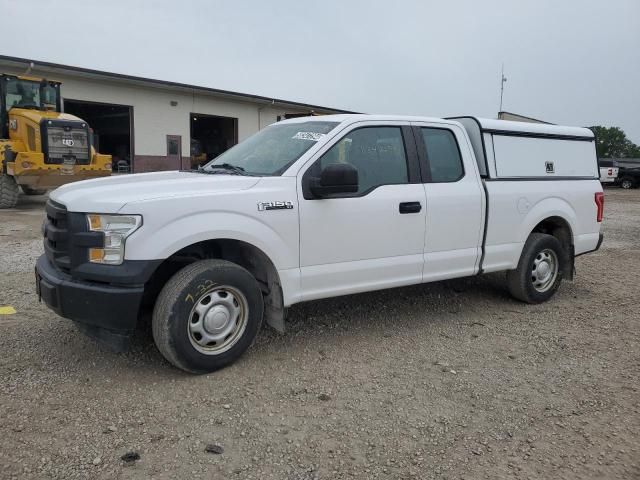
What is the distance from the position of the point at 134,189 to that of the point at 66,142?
11248 mm

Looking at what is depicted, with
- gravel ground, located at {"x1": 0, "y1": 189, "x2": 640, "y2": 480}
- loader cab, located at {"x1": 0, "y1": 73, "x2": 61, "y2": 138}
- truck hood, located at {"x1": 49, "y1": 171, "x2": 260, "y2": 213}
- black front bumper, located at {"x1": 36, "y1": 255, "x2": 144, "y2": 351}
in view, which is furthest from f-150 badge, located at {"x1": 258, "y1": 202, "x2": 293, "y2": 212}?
loader cab, located at {"x1": 0, "y1": 73, "x2": 61, "y2": 138}

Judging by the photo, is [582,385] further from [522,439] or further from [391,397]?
[391,397]

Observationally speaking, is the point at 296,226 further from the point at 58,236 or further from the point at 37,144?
the point at 37,144

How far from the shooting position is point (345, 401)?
348 centimetres

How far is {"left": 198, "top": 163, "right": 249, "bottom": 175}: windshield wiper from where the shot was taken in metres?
4.31

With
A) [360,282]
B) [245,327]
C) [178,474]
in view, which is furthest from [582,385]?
[178,474]

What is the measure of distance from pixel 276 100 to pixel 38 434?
2459cm

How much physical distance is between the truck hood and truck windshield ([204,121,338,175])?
300 mm

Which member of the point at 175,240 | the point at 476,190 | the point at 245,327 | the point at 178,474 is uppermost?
the point at 476,190

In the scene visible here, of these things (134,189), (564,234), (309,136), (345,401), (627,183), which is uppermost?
(627,183)

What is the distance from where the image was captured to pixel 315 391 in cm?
362

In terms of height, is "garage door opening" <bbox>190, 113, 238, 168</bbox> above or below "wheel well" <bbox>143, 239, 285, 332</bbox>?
above

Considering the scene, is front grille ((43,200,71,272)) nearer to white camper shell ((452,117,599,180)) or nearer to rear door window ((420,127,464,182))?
rear door window ((420,127,464,182))

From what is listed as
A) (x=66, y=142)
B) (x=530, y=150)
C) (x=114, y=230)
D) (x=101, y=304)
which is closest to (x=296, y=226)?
(x=114, y=230)
